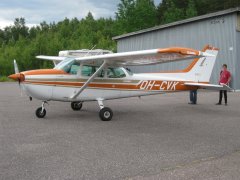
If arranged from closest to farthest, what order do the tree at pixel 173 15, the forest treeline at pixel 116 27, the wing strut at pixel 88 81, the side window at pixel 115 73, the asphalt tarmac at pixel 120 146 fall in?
the asphalt tarmac at pixel 120 146 < the wing strut at pixel 88 81 < the side window at pixel 115 73 < the forest treeline at pixel 116 27 < the tree at pixel 173 15

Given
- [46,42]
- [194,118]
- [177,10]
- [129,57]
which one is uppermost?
[177,10]

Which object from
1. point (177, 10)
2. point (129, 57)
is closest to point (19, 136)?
point (129, 57)

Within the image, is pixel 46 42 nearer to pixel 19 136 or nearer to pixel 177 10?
pixel 177 10

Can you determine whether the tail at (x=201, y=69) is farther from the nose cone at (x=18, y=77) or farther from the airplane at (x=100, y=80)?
the nose cone at (x=18, y=77)

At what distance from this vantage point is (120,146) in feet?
22.5

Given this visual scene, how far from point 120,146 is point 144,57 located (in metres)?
3.73

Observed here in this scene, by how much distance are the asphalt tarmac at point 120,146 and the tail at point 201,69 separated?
1573 millimetres

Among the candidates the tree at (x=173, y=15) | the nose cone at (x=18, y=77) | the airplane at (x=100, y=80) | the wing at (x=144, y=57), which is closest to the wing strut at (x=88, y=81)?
the airplane at (x=100, y=80)

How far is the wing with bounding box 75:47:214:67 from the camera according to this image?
8141mm

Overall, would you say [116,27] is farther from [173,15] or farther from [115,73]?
[115,73]

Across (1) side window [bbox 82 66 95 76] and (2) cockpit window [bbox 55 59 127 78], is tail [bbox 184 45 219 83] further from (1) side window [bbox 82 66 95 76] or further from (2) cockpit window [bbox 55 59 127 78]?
(1) side window [bbox 82 66 95 76]

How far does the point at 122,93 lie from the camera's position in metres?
11.3

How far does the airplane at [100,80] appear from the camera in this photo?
10.0 metres

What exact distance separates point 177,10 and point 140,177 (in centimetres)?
6491
